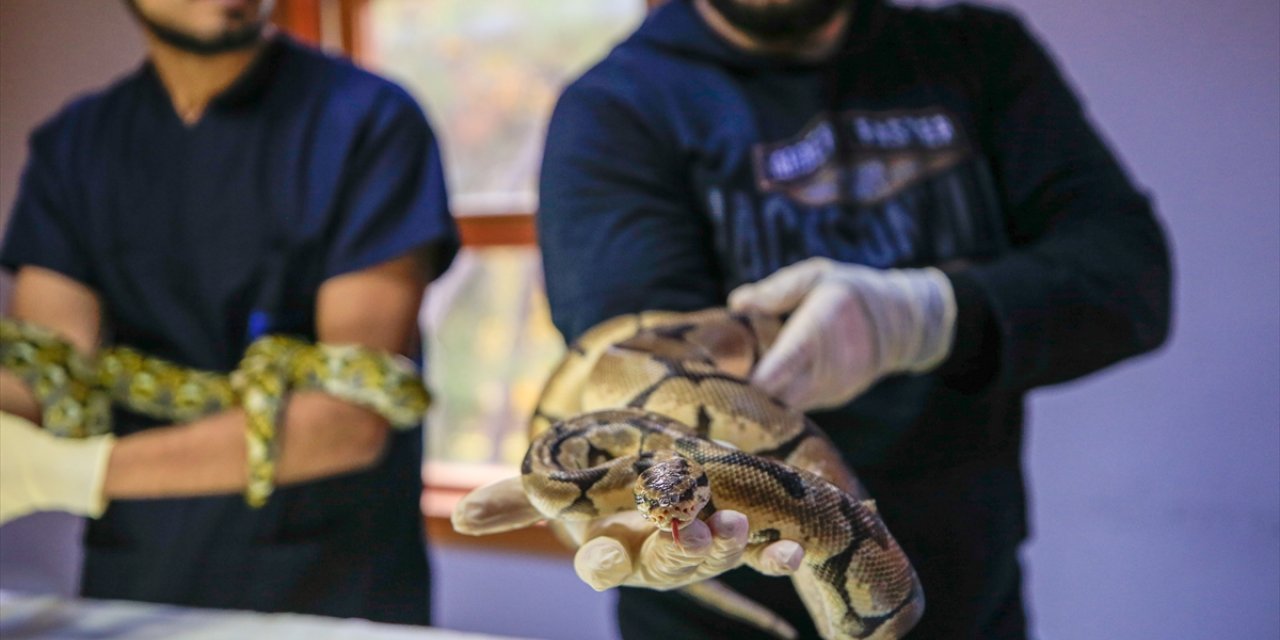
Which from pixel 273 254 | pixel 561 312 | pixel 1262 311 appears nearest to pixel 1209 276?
pixel 1262 311

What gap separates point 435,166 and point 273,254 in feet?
0.88

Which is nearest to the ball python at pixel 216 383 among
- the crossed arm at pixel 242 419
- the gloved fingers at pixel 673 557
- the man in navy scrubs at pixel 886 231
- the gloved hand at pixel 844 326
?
the crossed arm at pixel 242 419

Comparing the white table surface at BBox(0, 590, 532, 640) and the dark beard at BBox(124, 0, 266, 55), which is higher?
the dark beard at BBox(124, 0, 266, 55)

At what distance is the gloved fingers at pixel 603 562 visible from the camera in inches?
24.6

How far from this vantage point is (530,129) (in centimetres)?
164

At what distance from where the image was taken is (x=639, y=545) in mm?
657

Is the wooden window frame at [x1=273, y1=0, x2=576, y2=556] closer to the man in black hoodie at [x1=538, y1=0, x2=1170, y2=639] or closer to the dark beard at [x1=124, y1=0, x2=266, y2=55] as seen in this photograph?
the dark beard at [x1=124, y1=0, x2=266, y2=55]

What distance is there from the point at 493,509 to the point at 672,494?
223 millimetres

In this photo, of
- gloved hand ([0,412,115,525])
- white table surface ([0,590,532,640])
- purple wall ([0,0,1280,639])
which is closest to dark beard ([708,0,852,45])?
purple wall ([0,0,1280,639])

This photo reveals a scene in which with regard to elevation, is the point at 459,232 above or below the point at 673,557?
below

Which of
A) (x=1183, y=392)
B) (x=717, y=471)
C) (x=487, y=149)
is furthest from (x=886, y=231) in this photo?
(x=487, y=149)

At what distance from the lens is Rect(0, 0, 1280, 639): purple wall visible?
34.3 inches

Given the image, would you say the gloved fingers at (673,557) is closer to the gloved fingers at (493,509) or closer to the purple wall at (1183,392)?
the gloved fingers at (493,509)

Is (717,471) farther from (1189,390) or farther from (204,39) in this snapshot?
(204,39)
